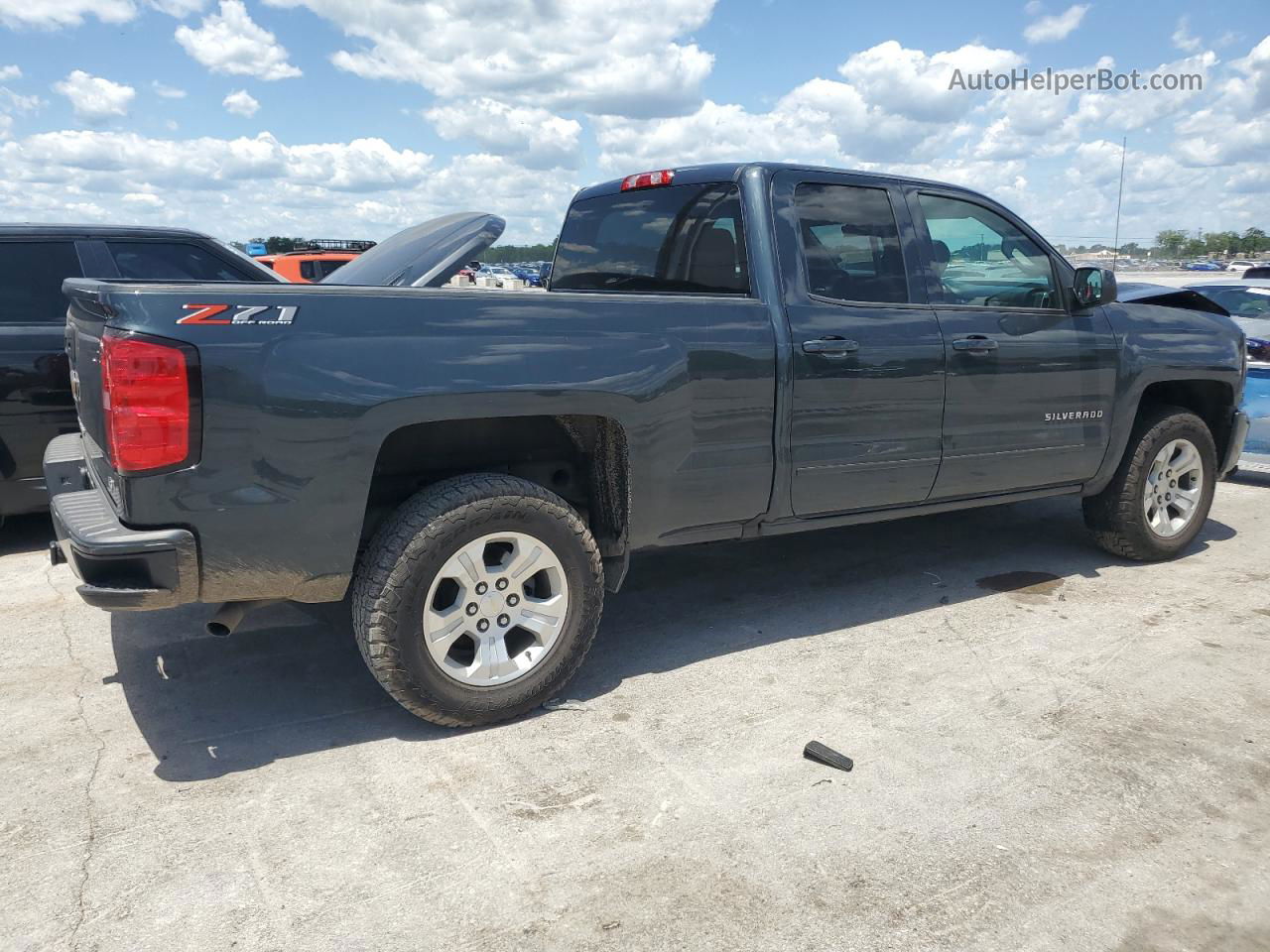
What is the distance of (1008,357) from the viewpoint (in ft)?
14.6

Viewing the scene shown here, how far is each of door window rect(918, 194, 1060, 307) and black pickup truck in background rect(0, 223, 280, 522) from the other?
3556mm

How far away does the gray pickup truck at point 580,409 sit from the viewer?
2801 mm

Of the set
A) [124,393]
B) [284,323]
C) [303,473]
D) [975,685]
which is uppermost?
[284,323]

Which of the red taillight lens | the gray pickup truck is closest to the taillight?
the gray pickup truck

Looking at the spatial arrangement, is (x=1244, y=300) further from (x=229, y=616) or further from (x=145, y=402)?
(x=145, y=402)

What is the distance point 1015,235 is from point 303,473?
3648 mm

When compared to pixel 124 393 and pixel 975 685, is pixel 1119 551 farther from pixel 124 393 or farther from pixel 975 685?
pixel 124 393

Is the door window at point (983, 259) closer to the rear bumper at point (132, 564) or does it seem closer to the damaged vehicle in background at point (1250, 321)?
→ the damaged vehicle in background at point (1250, 321)

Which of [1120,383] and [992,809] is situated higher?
[1120,383]

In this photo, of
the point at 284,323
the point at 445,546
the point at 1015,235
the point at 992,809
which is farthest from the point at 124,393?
the point at 1015,235

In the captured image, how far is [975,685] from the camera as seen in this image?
3.77m

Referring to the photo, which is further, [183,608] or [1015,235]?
[1015,235]

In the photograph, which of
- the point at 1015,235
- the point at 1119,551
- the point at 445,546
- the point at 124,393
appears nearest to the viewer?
the point at 124,393

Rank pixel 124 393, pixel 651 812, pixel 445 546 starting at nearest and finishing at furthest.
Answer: pixel 124 393 → pixel 651 812 → pixel 445 546
